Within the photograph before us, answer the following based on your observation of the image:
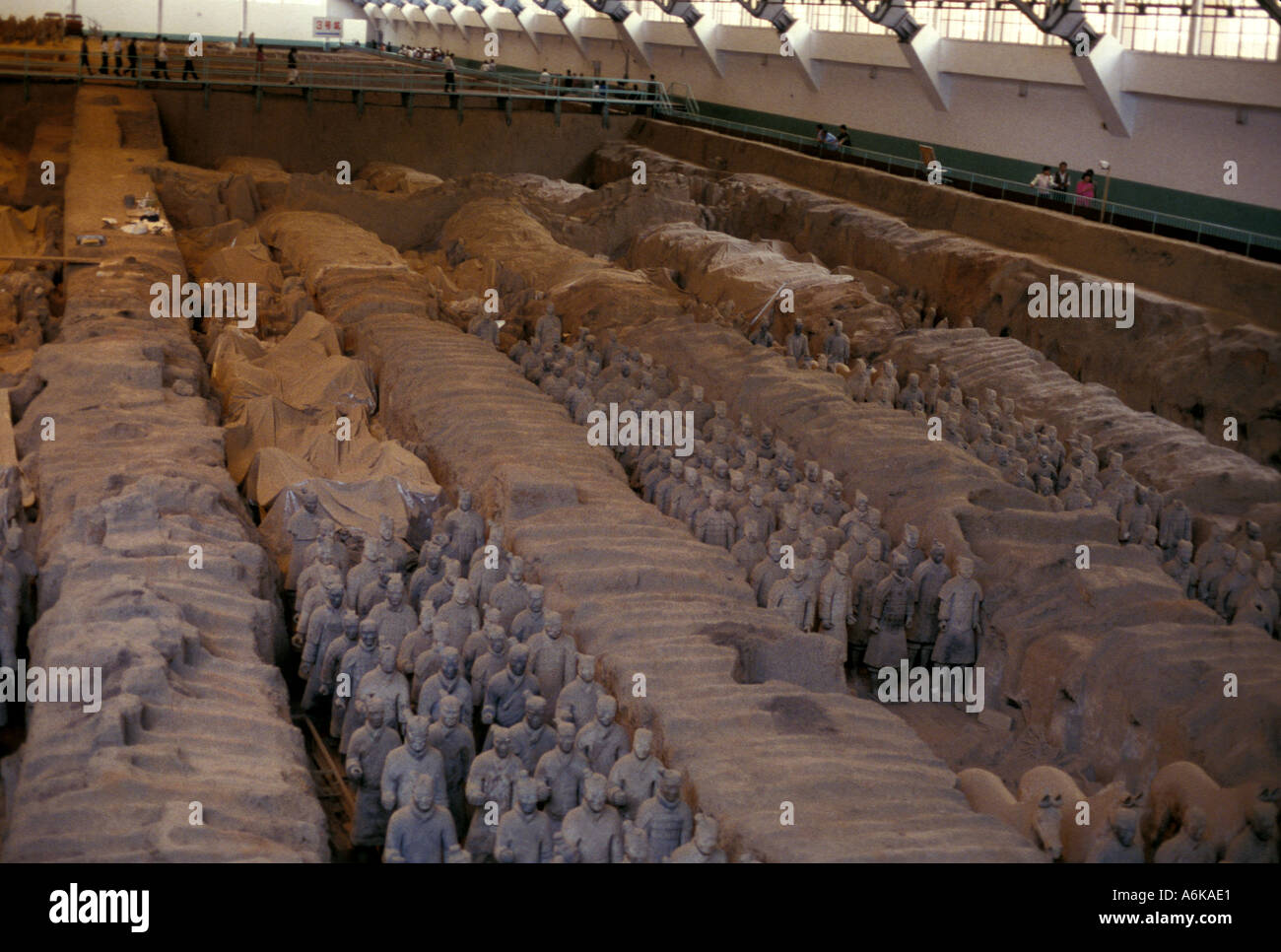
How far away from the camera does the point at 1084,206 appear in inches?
589

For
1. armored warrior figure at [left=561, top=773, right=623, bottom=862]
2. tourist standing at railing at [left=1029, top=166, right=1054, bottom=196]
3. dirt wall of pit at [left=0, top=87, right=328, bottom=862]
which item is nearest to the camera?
dirt wall of pit at [left=0, top=87, right=328, bottom=862]

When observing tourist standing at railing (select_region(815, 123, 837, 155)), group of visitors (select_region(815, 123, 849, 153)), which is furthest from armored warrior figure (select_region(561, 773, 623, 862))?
tourist standing at railing (select_region(815, 123, 837, 155))

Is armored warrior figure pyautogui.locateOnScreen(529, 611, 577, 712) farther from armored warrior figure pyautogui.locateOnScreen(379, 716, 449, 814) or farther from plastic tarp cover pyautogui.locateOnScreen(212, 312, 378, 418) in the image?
plastic tarp cover pyautogui.locateOnScreen(212, 312, 378, 418)

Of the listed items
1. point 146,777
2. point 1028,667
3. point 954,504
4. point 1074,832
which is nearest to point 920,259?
point 954,504

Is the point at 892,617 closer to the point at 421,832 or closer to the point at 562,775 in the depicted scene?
the point at 562,775

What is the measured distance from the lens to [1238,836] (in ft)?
16.9

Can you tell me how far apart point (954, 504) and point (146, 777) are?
15.9 ft

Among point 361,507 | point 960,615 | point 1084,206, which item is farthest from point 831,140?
point 960,615

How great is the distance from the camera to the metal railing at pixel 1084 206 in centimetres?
1309

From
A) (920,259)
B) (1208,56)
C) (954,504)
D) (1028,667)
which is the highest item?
(1208,56)

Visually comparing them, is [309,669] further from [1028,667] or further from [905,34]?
[905,34]

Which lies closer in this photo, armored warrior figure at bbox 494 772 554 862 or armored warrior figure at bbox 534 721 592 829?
armored warrior figure at bbox 494 772 554 862

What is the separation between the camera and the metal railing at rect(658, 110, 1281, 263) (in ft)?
42.9

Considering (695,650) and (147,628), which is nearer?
(147,628)
